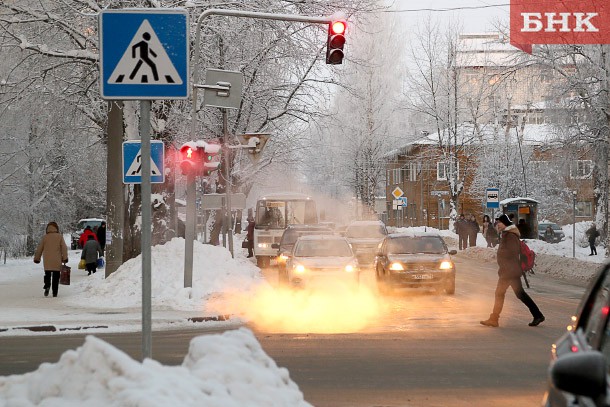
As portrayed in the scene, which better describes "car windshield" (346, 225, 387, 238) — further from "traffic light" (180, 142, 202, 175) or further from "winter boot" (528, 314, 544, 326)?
"winter boot" (528, 314, 544, 326)

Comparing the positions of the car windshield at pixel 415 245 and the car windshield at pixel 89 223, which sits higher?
the car windshield at pixel 89 223

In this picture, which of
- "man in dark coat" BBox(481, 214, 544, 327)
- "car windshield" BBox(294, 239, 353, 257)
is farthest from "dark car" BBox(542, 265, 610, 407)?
"car windshield" BBox(294, 239, 353, 257)

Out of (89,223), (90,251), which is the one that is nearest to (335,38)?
(90,251)

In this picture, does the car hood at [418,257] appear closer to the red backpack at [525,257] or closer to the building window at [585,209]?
the red backpack at [525,257]

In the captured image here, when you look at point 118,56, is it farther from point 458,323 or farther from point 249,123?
point 249,123

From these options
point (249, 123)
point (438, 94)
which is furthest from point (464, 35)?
point (249, 123)

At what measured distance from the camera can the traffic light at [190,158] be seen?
815 inches

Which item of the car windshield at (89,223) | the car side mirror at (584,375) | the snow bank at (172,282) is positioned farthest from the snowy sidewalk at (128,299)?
A: the car windshield at (89,223)

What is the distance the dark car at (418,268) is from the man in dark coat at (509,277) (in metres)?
6.22

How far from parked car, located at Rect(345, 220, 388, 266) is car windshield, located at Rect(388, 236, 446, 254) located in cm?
1109

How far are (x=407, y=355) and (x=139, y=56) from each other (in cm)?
654

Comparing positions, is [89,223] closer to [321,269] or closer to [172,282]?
[172,282]

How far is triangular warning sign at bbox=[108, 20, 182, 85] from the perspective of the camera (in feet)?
23.7

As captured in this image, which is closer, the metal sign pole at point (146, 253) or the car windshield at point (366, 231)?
the metal sign pole at point (146, 253)
